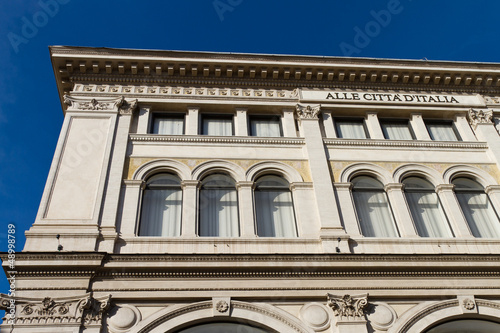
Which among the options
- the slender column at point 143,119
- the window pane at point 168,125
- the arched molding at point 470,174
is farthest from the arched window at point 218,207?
the arched molding at point 470,174

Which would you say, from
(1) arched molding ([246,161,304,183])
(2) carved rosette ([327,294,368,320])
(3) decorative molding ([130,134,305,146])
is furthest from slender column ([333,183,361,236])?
(3) decorative molding ([130,134,305,146])

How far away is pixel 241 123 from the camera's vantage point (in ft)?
57.4

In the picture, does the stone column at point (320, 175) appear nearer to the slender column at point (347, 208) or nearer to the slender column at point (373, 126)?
the slender column at point (347, 208)

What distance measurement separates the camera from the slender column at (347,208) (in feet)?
46.1

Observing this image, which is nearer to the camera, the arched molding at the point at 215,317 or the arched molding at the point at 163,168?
the arched molding at the point at 215,317

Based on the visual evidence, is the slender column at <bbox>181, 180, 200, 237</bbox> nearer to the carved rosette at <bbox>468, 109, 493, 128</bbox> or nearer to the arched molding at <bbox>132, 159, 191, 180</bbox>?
the arched molding at <bbox>132, 159, 191, 180</bbox>

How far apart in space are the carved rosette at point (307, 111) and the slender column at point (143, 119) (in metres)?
A: 5.71

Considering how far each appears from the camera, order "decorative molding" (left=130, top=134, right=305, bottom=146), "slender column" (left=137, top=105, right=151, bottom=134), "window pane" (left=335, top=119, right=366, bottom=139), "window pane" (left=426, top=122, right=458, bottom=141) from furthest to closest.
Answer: "window pane" (left=426, top=122, right=458, bottom=141) → "window pane" (left=335, top=119, right=366, bottom=139) → "slender column" (left=137, top=105, right=151, bottom=134) → "decorative molding" (left=130, top=134, right=305, bottom=146)

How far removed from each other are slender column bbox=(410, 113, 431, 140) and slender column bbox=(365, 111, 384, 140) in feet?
4.76

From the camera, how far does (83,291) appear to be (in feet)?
38.1

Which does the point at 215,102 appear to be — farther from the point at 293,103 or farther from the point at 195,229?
the point at 195,229

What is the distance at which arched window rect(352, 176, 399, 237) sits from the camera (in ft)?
47.7

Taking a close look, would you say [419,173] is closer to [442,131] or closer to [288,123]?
[442,131]

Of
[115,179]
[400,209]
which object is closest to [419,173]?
[400,209]
